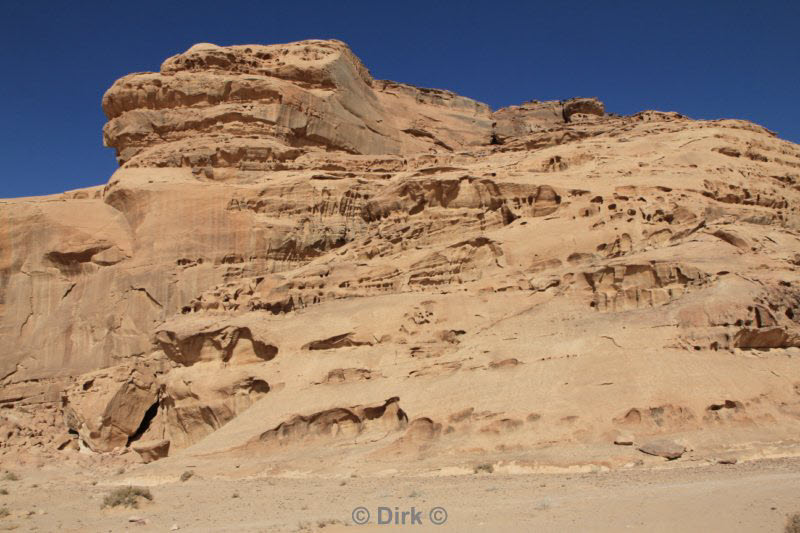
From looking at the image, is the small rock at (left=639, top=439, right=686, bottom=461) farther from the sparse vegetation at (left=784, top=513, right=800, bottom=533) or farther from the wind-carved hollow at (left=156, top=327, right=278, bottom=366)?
the wind-carved hollow at (left=156, top=327, right=278, bottom=366)

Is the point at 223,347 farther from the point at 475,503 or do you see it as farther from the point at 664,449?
the point at 664,449

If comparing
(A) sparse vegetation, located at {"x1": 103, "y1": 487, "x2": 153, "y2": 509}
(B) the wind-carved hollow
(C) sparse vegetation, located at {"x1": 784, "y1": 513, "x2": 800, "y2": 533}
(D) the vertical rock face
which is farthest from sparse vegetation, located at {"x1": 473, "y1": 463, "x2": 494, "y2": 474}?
(B) the wind-carved hollow

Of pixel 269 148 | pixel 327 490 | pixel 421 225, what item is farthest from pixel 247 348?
pixel 269 148

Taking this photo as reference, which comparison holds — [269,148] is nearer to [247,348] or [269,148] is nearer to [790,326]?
[247,348]

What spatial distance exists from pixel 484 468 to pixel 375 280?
34.3ft

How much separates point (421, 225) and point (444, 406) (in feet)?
31.6

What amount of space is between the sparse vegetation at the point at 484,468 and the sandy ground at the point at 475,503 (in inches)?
10.6

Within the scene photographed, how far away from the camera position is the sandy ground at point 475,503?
34.2 feet

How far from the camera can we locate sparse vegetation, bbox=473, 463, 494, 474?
15883 millimetres

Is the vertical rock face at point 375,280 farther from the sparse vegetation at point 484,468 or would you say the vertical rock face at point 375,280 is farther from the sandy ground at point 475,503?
the sandy ground at point 475,503

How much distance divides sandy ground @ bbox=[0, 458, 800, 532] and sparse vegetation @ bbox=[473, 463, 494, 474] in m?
0.27

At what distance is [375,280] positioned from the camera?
25.3m

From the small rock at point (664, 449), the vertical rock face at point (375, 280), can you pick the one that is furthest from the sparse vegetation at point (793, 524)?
the vertical rock face at point (375, 280)

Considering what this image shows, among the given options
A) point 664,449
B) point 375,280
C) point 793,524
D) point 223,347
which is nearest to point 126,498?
point 223,347
